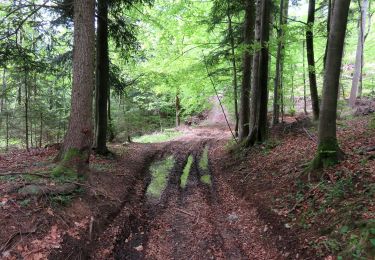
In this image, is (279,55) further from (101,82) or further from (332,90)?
(101,82)

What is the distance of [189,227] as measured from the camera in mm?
6539

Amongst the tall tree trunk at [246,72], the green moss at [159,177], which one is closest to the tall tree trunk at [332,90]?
the green moss at [159,177]

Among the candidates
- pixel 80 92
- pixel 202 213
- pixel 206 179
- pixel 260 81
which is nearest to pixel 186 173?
pixel 206 179

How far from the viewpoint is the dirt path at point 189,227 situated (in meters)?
5.47

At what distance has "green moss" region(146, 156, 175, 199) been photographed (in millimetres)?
8773

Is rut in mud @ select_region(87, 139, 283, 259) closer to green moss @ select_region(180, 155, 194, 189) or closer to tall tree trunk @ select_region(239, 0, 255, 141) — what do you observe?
green moss @ select_region(180, 155, 194, 189)

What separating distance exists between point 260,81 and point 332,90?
15.2ft

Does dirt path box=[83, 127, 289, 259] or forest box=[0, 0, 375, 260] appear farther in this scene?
dirt path box=[83, 127, 289, 259]

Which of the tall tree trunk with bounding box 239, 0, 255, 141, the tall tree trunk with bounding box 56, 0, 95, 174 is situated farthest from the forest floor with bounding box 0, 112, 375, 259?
the tall tree trunk with bounding box 239, 0, 255, 141

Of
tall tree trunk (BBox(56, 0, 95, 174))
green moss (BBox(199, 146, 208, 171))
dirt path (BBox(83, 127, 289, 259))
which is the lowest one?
dirt path (BBox(83, 127, 289, 259))

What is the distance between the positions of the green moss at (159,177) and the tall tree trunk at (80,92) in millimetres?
2226

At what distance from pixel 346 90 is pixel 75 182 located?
28330 mm

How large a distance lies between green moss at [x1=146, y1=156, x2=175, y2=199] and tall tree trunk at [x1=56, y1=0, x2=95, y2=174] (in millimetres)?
2226

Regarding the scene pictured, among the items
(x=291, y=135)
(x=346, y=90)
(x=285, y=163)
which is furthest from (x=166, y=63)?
(x=346, y=90)
